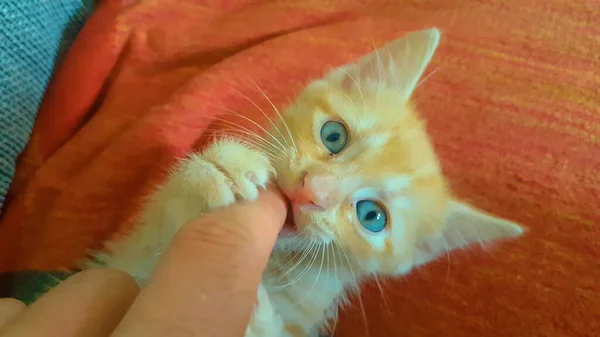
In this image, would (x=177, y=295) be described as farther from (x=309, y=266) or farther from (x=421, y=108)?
(x=421, y=108)

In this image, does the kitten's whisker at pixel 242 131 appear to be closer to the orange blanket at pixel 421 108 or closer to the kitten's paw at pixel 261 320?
the orange blanket at pixel 421 108

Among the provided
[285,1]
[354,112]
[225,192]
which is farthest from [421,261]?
[285,1]

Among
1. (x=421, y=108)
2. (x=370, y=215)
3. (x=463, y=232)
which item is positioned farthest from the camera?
(x=421, y=108)

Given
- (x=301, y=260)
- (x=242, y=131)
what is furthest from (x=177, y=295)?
(x=242, y=131)

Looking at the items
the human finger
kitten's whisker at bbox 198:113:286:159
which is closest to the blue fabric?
kitten's whisker at bbox 198:113:286:159

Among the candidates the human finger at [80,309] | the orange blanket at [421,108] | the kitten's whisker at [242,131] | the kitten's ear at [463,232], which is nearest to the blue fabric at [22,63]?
the orange blanket at [421,108]

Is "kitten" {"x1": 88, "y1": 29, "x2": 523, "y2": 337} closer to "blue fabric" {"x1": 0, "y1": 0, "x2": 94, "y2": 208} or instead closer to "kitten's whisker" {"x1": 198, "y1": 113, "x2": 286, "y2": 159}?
"kitten's whisker" {"x1": 198, "y1": 113, "x2": 286, "y2": 159}

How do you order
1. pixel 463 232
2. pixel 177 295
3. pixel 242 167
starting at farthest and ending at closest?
1. pixel 463 232
2. pixel 242 167
3. pixel 177 295

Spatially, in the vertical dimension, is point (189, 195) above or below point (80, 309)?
above
